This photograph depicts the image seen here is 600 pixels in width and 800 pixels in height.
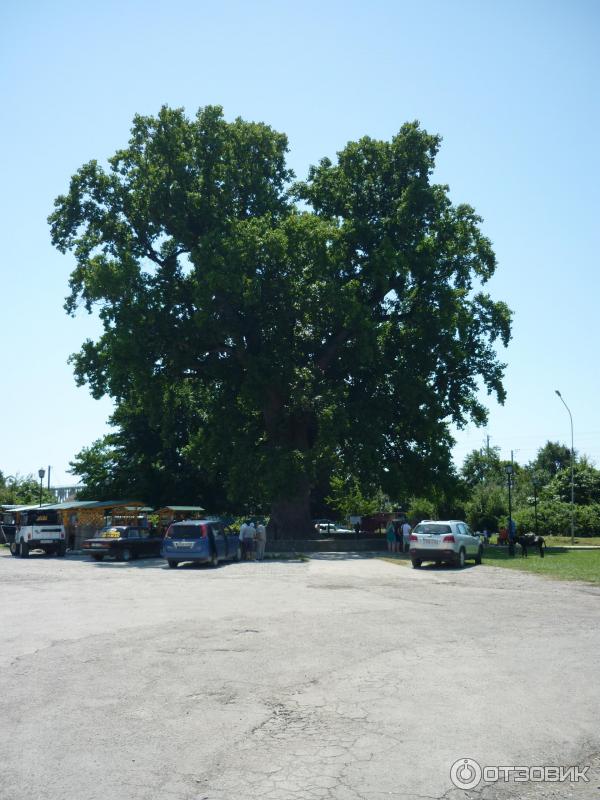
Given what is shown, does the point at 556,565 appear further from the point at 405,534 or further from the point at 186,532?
the point at 186,532

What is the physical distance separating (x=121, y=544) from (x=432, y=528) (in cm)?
1288

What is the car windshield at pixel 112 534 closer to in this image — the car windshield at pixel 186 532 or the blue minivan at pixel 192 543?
the blue minivan at pixel 192 543

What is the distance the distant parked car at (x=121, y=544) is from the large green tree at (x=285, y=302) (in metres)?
5.30

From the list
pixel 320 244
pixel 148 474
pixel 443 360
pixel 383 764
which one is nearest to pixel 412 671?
pixel 383 764

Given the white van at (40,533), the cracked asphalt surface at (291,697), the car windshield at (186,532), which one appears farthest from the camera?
the white van at (40,533)

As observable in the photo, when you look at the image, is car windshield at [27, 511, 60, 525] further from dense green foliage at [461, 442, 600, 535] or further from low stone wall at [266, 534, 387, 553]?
dense green foliage at [461, 442, 600, 535]

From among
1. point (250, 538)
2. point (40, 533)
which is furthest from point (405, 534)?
point (40, 533)

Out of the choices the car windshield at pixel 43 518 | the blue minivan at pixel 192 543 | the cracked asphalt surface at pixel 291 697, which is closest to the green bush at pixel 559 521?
the car windshield at pixel 43 518

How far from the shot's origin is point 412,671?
30.9 feet

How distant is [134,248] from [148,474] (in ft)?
66.1

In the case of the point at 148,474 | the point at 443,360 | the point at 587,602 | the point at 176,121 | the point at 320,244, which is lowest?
the point at 587,602

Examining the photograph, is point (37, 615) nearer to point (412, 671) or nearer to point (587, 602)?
point (412, 671)

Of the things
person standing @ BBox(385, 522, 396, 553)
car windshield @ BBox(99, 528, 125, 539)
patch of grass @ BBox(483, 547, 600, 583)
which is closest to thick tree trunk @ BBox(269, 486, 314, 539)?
person standing @ BBox(385, 522, 396, 553)

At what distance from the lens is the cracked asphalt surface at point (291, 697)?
573cm
